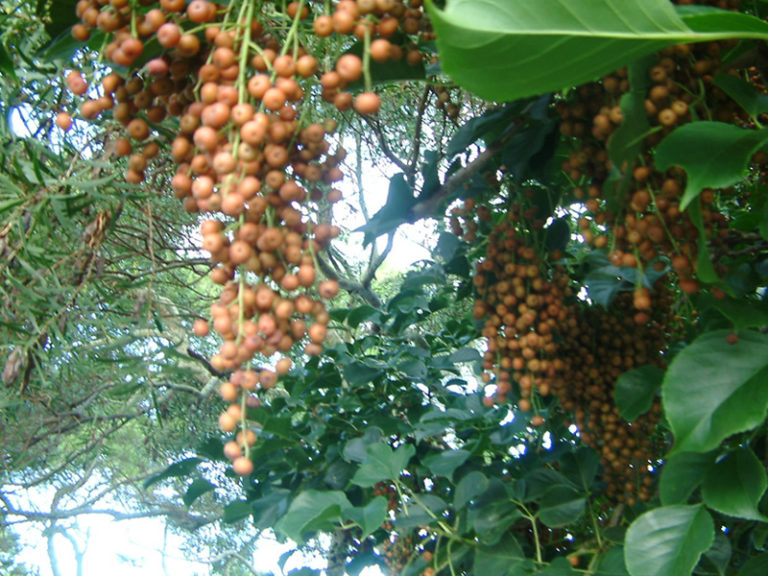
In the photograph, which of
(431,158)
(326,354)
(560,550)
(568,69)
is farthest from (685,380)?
(326,354)

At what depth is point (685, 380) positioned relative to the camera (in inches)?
21.5

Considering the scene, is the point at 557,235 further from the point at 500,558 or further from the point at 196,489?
the point at 196,489

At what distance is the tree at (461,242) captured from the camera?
42 centimetres

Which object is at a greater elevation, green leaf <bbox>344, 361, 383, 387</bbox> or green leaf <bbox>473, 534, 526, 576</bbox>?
green leaf <bbox>344, 361, 383, 387</bbox>

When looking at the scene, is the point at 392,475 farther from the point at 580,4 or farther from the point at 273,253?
the point at 580,4

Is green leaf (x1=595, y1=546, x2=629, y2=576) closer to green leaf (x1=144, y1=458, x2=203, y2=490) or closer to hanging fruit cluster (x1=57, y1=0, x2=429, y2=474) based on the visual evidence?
hanging fruit cluster (x1=57, y1=0, x2=429, y2=474)

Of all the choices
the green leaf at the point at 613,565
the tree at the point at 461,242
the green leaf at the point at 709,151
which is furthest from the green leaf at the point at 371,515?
the green leaf at the point at 709,151

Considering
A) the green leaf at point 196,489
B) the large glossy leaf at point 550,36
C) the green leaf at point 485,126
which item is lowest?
the green leaf at point 196,489

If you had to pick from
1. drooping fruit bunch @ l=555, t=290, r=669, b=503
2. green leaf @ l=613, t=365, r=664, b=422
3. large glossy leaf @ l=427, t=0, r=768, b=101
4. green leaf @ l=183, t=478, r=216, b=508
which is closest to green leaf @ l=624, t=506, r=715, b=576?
green leaf @ l=613, t=365, r=664, b=422

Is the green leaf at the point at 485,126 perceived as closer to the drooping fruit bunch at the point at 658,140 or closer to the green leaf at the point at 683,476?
the drooping fruit bunch at the point at 658,140

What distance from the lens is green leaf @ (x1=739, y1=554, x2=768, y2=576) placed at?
27.0 inches

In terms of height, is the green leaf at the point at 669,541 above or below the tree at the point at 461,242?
below

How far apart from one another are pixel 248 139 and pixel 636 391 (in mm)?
530

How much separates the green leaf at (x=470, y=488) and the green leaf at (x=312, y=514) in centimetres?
16
